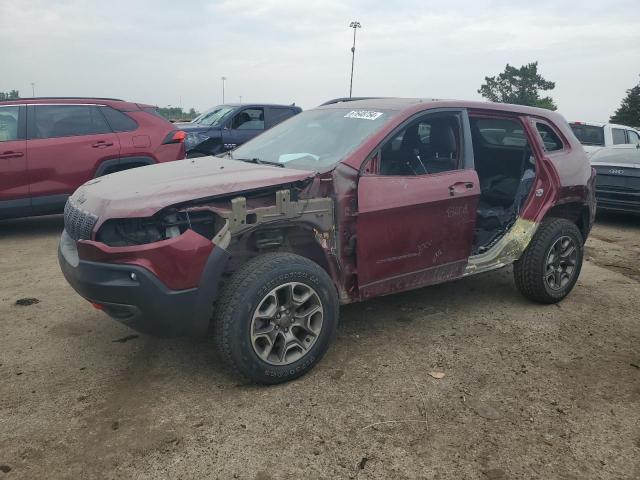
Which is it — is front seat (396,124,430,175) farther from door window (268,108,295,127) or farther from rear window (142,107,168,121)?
door window (268,108,295,127)

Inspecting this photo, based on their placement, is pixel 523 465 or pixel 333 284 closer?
pixel 523 465

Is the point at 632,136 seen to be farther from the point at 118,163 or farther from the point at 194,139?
the point at 118,163

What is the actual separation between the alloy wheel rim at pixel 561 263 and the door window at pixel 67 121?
552cm

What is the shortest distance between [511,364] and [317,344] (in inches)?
51.1

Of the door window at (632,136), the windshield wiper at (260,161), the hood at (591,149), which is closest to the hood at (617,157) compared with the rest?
the hood at (591,149)

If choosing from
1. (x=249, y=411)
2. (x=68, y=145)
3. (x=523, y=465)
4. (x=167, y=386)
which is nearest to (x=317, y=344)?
(x=249, y=411)

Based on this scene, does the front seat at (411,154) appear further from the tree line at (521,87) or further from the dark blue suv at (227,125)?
the tree line at (521,87)

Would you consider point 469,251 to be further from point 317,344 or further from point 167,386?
point 167,386

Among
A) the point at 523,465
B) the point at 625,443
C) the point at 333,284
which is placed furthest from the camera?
the point at 333,284

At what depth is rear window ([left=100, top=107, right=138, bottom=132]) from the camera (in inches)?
272

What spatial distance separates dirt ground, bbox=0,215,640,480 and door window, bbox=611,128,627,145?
857 cm

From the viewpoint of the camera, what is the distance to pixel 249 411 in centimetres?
278

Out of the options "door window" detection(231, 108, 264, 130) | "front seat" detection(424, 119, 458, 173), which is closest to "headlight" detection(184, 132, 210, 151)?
"door window" detection(231, 108, 264, 130)

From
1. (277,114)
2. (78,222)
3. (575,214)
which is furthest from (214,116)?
(78,222)
